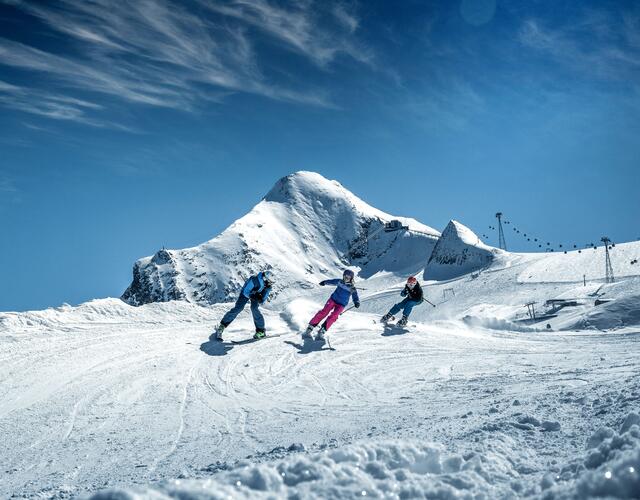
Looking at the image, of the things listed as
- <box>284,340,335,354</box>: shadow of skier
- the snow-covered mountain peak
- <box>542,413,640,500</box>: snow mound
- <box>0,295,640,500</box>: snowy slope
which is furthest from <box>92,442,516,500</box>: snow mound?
the snow-covered mountain peak

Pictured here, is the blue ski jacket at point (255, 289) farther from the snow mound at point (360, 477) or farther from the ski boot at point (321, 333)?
the snow mound at point (360, 477)

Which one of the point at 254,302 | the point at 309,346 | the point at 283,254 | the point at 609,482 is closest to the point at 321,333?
the point at 309,346

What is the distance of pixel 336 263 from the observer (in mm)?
183625

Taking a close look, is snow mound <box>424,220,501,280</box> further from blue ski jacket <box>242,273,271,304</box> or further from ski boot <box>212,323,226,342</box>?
ski boot <box>212,323,226,342</box>

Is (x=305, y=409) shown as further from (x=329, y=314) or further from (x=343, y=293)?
(x=343, y=293)

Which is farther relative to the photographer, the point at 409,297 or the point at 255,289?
the point at 409,297

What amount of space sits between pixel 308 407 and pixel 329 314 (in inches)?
238

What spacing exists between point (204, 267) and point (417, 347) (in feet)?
551

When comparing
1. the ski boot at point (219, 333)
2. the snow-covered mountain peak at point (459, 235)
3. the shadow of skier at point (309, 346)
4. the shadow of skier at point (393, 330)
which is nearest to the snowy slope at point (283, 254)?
the snow-covered mountain peak at point (459, 235)

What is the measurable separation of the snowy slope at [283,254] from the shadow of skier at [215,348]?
134561mm

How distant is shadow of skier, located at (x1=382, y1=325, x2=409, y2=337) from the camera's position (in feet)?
48.1

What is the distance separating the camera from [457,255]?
341 feet

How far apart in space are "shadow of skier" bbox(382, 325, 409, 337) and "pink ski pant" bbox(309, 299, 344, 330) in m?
1.50

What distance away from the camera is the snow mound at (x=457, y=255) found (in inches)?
3834
